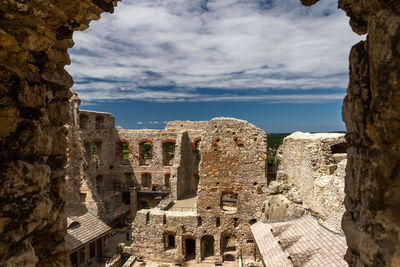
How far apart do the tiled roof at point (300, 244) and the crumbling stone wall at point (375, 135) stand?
483cm

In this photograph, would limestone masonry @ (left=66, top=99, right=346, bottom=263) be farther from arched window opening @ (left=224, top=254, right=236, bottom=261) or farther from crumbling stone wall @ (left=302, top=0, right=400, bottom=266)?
crumbling stone wall @ (left=302, top=0, right=400, bottom=266)

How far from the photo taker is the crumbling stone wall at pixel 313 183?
8.70m

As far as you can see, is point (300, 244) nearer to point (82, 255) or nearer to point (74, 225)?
point (74, 225)

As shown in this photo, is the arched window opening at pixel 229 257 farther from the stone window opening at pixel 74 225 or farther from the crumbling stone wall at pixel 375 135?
the crumbling stone wall at pixel 375 135

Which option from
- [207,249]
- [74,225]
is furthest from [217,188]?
[74,225]

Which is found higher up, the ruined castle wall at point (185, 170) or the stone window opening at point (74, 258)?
the ruined castle wall at point (185, 170)

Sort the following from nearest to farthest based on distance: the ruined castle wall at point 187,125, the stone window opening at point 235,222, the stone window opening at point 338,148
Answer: the stone window opening at point 338,148 → the stone window opening at point 235,222 → the ruined castle wall at point 187,125

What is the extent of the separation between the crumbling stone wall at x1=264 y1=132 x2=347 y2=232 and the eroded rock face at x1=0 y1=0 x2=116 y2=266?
7.91 m

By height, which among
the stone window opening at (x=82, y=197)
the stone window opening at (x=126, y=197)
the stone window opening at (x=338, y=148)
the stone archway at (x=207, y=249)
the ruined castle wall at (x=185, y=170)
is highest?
the stone window opening at (x=338, y=148)

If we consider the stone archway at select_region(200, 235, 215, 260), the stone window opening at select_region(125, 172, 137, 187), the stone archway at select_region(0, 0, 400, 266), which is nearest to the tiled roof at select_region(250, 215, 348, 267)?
the stone archway at select_region(0, 0, 400, 266)

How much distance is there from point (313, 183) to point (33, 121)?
9.57 meters

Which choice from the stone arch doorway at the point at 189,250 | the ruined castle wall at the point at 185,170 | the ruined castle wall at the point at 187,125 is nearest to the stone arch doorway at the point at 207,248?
the stone arch doorway at the point at 189,250

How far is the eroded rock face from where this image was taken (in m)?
2.75

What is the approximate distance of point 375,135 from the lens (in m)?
2.24
